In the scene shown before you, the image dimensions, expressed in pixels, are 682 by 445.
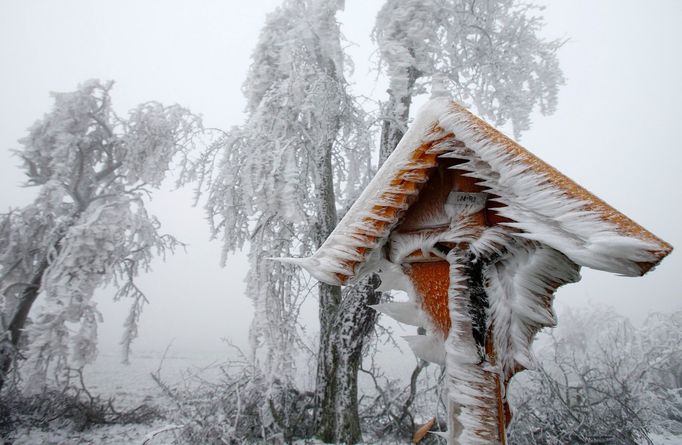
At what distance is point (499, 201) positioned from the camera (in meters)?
1.32

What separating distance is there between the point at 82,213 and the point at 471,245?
9.21 m

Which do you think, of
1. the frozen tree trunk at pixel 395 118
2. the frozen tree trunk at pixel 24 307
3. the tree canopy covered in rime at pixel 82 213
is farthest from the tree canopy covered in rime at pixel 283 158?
the frozen tree trunk at pixel 24 307

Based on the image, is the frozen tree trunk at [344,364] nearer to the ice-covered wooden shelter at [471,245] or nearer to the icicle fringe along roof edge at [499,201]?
the ice-covered wooden shelter at [471,245]

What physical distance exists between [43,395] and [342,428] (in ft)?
25.6

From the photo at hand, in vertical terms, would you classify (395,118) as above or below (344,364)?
above

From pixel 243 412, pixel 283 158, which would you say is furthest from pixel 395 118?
pixel 243 412

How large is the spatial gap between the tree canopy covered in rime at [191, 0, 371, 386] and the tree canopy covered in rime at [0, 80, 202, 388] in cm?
219

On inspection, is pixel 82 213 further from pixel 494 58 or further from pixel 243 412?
pixel 494 58

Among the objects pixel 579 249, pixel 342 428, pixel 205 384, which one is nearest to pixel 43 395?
pixel 205 384

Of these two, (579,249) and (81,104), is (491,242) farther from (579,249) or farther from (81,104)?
(81,104)

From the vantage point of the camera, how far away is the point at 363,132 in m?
5.91

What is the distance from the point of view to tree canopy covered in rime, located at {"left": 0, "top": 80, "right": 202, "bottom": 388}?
6766 mm

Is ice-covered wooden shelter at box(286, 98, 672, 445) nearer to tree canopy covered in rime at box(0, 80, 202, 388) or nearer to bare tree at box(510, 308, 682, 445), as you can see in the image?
bare tree at box(510, 308, 682, 445)

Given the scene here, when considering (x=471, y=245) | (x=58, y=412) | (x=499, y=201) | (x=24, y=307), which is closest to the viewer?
(x=499, y=201)
